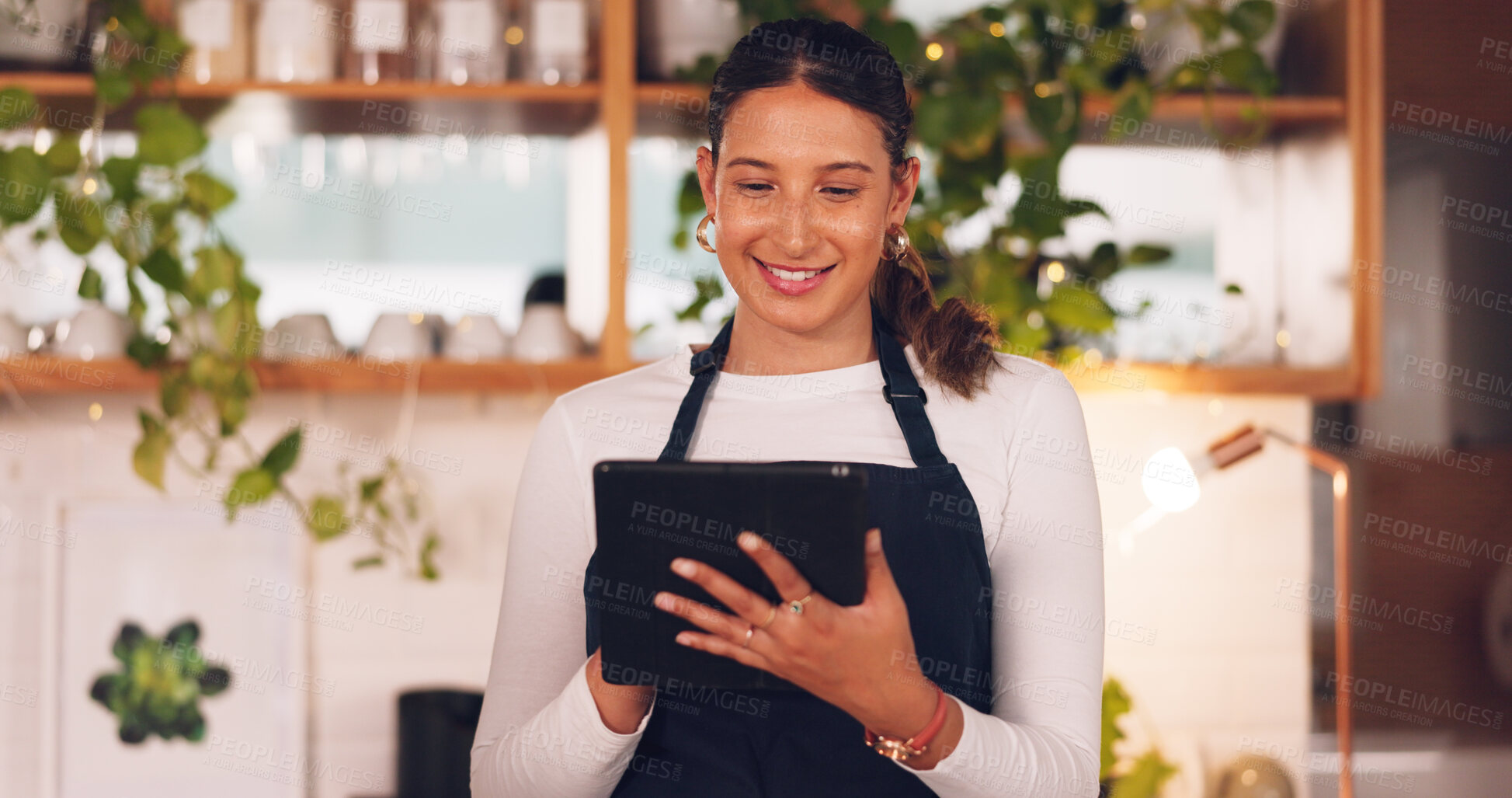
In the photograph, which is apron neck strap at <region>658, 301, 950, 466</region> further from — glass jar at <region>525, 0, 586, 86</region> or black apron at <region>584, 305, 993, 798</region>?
glass jar at <region>525, 0, 586, 86</region>

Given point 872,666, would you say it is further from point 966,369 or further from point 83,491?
point 83,491

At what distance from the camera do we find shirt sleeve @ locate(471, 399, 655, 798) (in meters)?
1.11

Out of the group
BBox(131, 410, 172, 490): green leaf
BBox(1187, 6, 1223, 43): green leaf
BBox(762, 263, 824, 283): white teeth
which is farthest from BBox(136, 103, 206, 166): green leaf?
BBox(1187, 6, 1223, 43): green leaf

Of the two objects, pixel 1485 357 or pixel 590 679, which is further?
pixel 1485 357

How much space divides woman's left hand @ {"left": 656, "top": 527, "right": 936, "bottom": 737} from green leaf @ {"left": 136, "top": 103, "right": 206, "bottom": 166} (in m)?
1.22

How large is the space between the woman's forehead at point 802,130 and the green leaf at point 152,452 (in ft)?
3.99

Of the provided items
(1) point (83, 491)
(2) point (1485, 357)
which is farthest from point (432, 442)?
(2) point (1485, 357)

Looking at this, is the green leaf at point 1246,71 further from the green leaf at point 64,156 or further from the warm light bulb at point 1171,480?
the green leaf at point 64,156

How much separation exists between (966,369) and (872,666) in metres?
0.35

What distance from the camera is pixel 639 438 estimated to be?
1147 millimetres

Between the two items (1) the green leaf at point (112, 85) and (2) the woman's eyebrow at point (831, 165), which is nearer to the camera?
(2) the woman's eyebrow at point (831, 165)

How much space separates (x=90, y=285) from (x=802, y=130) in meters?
1.26

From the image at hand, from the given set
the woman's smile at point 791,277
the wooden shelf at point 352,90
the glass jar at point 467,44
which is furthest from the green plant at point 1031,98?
the woman's smile at point 791,277

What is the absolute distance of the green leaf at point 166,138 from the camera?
5.48 feet
